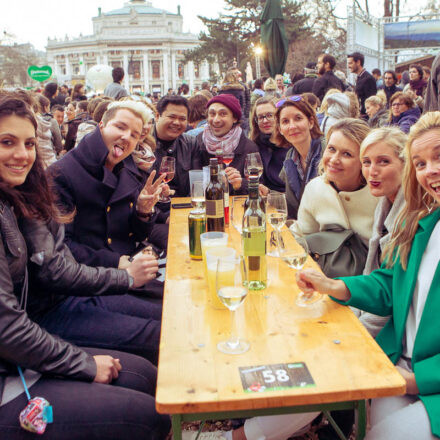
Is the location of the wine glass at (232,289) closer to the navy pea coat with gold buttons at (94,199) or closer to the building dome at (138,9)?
the navy pea coat with gold buttons at (94,199)

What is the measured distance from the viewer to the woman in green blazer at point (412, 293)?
1.40 meters

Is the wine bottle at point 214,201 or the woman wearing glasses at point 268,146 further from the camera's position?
the woman wearing glasses at point 268,146

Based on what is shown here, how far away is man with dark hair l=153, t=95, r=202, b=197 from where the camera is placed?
3.70 meters

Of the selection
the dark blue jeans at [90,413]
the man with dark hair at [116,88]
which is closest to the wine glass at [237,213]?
the dark blue jeans at [90,413]

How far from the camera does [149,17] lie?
267 ft

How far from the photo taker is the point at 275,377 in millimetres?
1163

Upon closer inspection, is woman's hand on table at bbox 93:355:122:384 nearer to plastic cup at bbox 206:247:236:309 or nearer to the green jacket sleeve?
plastic cup at bbox 206:247:236:309

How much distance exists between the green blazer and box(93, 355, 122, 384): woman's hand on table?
2.99ft

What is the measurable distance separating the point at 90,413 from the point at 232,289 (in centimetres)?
63

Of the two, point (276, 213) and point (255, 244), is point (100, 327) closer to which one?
point (255, 244)

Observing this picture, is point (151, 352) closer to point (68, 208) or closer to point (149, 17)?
point (68, 208)

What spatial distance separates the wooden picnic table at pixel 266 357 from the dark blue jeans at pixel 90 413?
1.04ft

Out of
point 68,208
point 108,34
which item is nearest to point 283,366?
point 68,208

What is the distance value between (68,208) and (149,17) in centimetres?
8847
